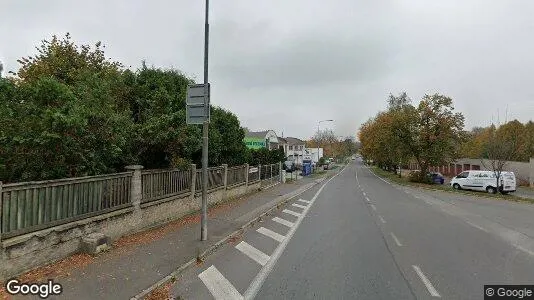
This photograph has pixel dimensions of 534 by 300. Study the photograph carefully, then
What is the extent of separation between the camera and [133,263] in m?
8.33

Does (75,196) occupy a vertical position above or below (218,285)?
above

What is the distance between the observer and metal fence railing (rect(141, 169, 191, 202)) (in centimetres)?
1252

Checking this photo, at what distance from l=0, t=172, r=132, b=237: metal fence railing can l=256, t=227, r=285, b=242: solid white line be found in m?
4.25

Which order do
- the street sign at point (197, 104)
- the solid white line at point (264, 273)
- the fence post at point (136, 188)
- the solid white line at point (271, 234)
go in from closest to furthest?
the solid white line at point (264, 273) < the street sign at point (197, 104) < the fence post at point (136, 188) < the solid white line at point (271, 234)

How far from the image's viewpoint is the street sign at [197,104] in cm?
1089

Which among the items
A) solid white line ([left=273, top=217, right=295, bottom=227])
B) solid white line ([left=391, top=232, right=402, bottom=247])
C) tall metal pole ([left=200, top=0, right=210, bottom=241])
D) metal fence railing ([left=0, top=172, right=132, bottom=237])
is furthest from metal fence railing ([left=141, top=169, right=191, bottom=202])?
solid white line ([left=391, top=232, right=402, bottom=247])

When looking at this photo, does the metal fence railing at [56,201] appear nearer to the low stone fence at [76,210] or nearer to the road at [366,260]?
the low stone fence at [76,210]

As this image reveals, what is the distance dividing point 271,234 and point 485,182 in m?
27.8

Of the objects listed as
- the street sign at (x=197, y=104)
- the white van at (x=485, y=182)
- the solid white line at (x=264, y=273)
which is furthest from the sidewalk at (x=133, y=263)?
the white van at (x=485, y=182)

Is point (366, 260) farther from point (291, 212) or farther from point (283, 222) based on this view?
point (291, 212)

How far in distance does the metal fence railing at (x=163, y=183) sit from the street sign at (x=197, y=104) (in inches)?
108

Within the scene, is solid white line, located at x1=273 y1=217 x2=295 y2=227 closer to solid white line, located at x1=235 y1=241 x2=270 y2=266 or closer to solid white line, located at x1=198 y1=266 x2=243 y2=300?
solid white line, located at x1=235 y1=241 x2=270 y2=266

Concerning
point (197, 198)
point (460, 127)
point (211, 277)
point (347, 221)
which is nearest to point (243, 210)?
point (197, 198)

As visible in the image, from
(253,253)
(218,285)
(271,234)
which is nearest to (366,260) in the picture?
(253,253)
